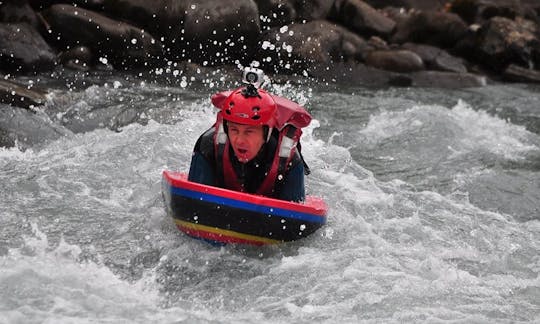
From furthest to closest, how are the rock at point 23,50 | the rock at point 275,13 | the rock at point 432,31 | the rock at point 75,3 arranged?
the rock at point 432,31 → the rock at point 275,13 → the rock at point 75,3 → the rock at point 23,50

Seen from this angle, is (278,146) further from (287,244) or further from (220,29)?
(220,29)

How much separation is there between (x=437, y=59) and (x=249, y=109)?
9890mm

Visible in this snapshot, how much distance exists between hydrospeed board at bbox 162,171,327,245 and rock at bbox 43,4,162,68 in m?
6.55

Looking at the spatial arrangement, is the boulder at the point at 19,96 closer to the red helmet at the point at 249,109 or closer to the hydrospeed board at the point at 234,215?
the hydrospeed board at the point at 234,215

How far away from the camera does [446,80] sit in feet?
44.7

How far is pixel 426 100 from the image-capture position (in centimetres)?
1223

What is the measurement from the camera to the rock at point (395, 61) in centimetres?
1375

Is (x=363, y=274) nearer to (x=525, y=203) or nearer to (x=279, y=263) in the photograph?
(x=279, y=263)

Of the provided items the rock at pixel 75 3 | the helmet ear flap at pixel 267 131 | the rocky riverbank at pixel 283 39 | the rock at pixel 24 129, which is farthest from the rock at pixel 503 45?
the helmet ear flap at pixel 267 131

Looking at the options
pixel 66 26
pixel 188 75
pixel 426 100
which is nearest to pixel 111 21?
pixel 66 26

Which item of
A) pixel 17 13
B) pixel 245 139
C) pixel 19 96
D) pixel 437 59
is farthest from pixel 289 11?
pixel 245 139

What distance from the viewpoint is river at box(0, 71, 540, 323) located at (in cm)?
467

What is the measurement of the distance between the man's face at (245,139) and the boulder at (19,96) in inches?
156

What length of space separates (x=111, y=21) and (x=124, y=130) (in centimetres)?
378
